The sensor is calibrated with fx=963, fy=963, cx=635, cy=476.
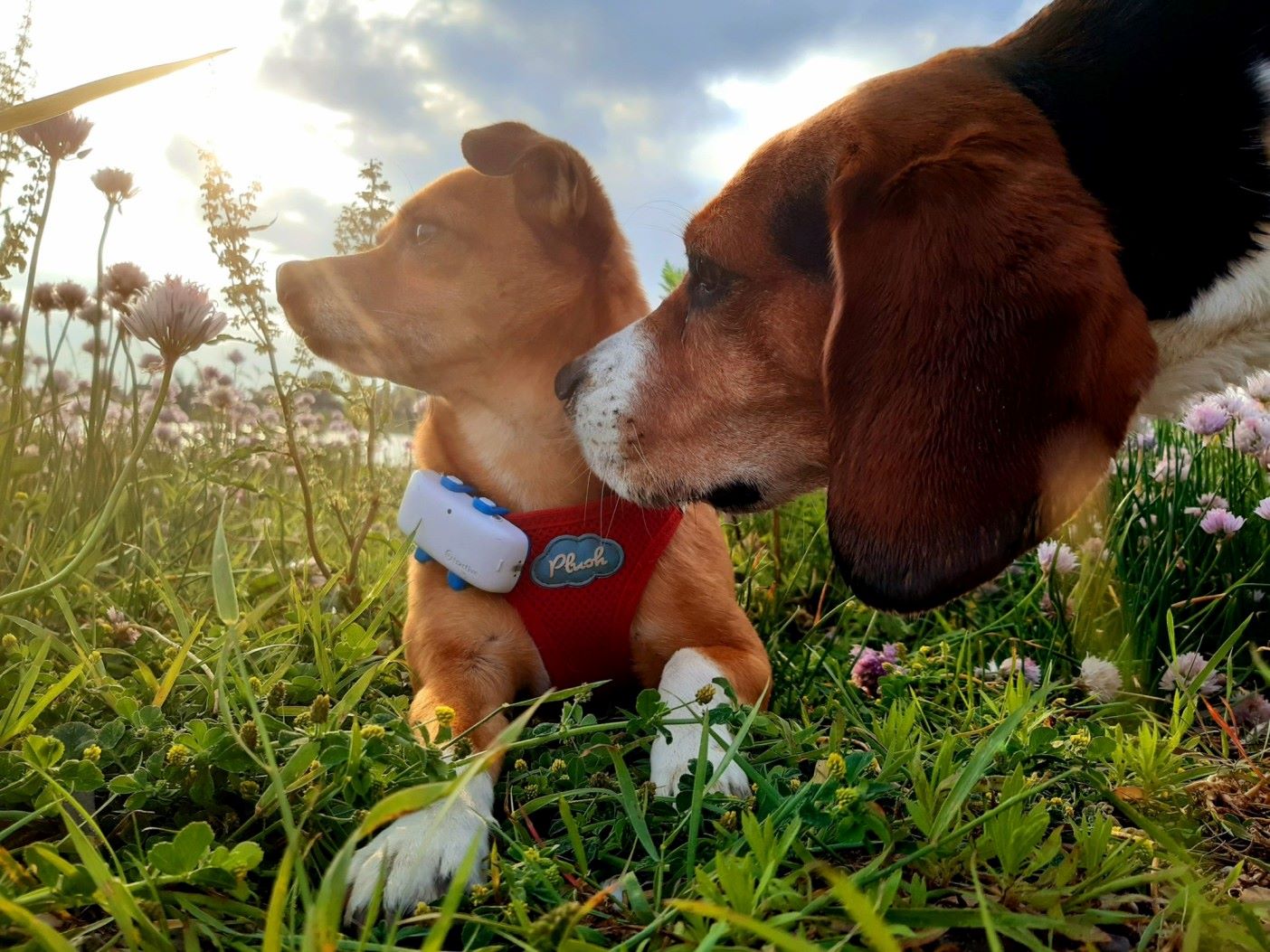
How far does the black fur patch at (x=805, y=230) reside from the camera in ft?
6.81

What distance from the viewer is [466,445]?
109 inches

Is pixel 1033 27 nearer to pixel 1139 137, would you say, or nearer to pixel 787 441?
pixel 1139 137

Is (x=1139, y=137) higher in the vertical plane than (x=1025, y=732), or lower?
higher

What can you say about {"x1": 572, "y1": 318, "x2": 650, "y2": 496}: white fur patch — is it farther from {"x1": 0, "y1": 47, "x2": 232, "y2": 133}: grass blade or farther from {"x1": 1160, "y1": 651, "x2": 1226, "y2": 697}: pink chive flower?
{"x1": 1160, "y1": 651, "x2": 1226, "y2": 697}: pink chive flower

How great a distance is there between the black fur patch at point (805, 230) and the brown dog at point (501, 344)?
75 cm

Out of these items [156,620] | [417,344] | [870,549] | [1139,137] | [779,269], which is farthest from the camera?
[417,344]

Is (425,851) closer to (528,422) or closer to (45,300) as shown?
(528,422)

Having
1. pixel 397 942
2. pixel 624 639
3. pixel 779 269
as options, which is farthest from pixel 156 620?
pixel 779 269

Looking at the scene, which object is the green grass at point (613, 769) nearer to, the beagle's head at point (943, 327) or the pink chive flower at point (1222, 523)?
the pink chive flower at point (1222, 523)

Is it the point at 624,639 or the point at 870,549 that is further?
the point at 624,639

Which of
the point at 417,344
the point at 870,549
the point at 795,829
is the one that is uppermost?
the point at 417,344

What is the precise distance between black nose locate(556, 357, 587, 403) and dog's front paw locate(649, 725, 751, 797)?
0.93m

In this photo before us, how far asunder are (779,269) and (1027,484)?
2.60 ft

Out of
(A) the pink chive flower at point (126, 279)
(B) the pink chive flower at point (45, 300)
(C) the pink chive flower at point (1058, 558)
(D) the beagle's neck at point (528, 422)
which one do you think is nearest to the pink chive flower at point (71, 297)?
(B) the pink chive flower at point (45, 300)
